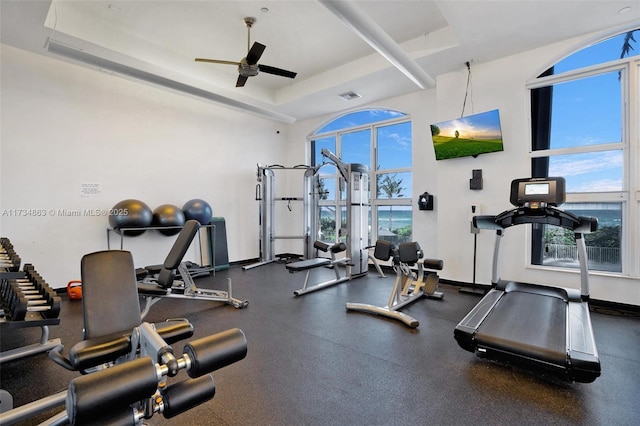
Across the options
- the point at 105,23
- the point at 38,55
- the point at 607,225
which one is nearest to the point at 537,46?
the point at 607,225

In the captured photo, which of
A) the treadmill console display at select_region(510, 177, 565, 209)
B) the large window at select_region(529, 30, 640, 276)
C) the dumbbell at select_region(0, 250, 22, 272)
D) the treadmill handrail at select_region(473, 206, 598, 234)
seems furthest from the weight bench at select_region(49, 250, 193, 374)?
the large window at select_region(529, 30, 640, 276)

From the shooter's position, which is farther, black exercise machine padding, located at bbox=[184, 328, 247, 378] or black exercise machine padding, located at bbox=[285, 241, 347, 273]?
black exercise machine padding, located at bbox=[285, 241, 347, 273]

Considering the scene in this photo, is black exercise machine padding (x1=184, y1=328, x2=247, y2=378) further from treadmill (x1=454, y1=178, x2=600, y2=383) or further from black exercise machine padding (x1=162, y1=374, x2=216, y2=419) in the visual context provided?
treadmill (x1=454, y1=178, x2=600, y2=383)

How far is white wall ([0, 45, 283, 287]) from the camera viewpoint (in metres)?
4.05

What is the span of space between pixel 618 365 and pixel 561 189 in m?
1.56

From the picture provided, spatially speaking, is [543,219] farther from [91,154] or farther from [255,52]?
[91,154]

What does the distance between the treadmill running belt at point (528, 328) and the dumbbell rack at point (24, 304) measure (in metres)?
2.89

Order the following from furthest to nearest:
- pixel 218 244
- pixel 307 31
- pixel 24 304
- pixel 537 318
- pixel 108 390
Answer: pixel 218 244, pixel 307 31, pixel 537 318, pixel 24 304, pixel 108 390

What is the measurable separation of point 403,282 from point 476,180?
1822mm

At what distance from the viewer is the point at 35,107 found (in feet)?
13.6

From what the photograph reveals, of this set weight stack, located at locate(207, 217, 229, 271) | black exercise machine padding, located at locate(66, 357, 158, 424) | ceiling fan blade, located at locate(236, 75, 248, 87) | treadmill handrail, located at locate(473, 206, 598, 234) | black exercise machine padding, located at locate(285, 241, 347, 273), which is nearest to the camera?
black exercise machine padding, located at locate(66, 357, 158, 424)

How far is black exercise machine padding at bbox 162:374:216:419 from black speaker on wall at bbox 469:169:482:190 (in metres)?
4.49

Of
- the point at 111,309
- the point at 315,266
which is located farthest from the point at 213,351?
the point at 315,266

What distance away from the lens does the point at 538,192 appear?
324cm
